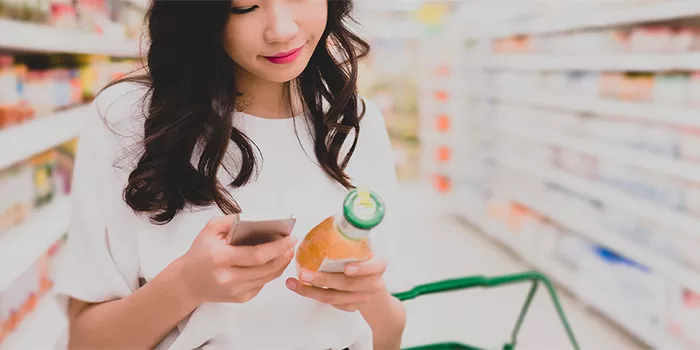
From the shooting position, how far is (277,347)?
1.11m

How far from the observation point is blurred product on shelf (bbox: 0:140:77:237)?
2.49 metres

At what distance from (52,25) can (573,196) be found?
3213mm

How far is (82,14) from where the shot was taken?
3088 mm

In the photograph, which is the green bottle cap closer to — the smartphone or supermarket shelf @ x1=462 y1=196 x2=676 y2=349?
the smartphone

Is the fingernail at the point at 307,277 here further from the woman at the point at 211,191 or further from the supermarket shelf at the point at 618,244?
the supermarket shelf at the point at 618,244

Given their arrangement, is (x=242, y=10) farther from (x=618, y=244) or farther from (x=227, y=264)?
(x=618, y=244)

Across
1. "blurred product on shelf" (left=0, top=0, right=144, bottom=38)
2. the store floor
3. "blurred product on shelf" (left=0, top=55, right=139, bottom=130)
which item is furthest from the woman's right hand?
the store floor

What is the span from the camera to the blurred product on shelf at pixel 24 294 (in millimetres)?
2477

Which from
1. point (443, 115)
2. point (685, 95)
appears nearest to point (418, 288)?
point (685, 95)

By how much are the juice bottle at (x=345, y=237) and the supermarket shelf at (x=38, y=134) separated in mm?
1215

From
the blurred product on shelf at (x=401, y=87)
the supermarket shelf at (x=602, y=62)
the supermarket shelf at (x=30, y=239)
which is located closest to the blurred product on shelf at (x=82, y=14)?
the supermarket shelf at (x=30, y=239)

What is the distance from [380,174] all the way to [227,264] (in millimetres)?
441

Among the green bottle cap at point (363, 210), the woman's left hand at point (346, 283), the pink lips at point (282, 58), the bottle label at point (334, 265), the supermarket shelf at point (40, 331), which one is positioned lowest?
the supermarket shelf at point (40, 331)

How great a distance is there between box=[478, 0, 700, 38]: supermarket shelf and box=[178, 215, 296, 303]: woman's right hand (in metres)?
2.79
